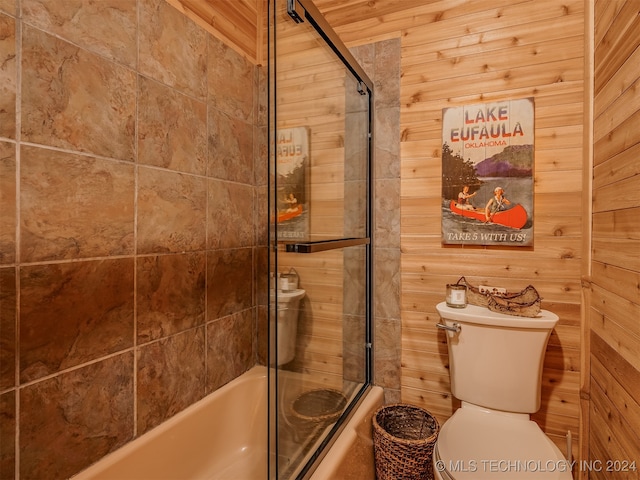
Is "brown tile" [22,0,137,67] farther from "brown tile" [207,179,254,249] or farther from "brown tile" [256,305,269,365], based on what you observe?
"brown tile" [256,305,269,365]

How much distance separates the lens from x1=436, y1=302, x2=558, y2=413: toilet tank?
1473 millimetres

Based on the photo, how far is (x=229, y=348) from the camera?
1952mm

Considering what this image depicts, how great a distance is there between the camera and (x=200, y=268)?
1735mm

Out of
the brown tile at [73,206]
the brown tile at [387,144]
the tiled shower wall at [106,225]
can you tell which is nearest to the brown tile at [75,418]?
the tiled shower wall at [106,225]

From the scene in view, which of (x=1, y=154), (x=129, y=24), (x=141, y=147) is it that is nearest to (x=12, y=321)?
(x=1, y=154)

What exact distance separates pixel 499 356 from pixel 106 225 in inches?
65.0

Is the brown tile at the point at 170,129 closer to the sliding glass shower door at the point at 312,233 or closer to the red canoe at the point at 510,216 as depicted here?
the sliding glass shower door at the point at 312,233

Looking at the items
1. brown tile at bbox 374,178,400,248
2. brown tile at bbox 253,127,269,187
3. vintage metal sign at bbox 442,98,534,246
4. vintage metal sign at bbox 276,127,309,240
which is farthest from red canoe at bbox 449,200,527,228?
brown tile at bbox 253,127,269,187

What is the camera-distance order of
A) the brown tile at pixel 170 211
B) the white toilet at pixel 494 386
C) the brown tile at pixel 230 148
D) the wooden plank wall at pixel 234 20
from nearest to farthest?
the white toilet at pixel 494 386, the brown tile at pixel 170 211, the wooden plank wall at pixel 234 20, the brown tile at pixel 230 148

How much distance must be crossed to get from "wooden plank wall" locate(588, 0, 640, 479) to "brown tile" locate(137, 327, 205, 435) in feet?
5.54

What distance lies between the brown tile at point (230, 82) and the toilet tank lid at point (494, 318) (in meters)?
1.51

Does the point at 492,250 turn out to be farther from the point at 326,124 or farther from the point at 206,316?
the point at 206,316

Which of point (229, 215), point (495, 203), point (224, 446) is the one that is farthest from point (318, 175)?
point (224, 446)

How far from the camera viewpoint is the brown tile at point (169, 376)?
1.44 metres
